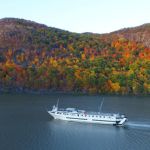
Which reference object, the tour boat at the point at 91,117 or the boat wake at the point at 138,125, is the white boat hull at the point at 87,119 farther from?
the boat wake at the point at 138,125

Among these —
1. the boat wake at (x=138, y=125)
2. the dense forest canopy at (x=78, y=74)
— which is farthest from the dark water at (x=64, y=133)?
the dense forest canopy at (x=78, y=74)

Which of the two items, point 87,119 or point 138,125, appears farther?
point 87,119

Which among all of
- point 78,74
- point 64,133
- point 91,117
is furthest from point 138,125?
point 78,74

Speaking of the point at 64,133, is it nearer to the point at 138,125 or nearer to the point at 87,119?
the point at 87,119

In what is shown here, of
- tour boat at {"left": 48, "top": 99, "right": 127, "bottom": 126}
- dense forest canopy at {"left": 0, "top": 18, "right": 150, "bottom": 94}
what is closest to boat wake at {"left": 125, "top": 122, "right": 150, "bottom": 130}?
tour boat at {"left": 48, "top": 99, "right": 127, "bottom": 126}

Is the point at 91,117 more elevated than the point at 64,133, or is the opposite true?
the point at 91,117

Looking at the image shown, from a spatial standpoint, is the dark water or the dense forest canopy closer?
the dark water

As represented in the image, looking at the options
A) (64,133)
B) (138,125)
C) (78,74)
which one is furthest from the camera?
(78,74)

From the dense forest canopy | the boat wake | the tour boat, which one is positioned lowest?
the boat wake

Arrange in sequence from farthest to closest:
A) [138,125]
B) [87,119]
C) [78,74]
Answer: [78,74] < [87,119] < [138,125]

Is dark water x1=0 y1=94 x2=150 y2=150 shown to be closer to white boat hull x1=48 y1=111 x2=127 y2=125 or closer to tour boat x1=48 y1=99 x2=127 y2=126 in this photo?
white boat hull x1=48 y1=111 x2=127 y2=125

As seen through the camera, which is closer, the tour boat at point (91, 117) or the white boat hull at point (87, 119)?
the white boat hull at point (87, 119)
